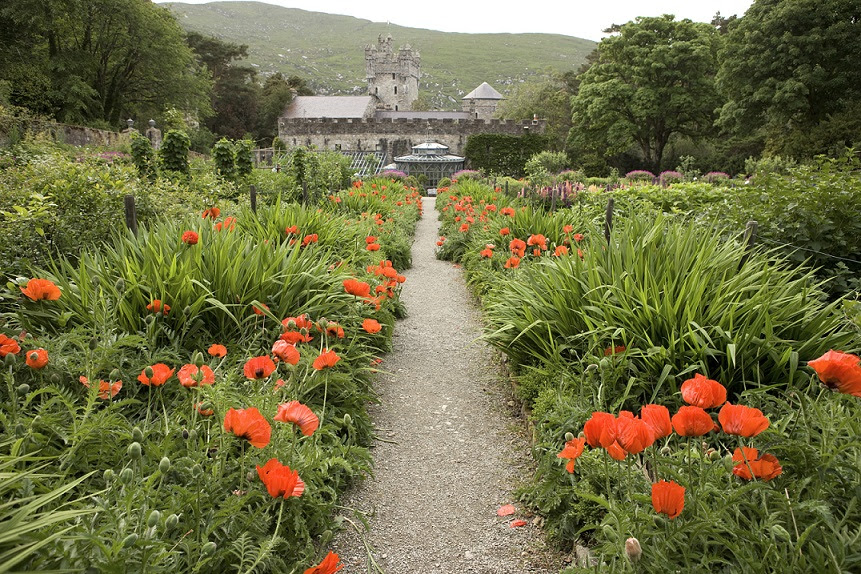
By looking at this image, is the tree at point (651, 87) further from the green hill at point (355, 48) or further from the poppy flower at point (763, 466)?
the green hill at point (355, 48)

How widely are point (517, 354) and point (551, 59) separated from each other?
13329cm

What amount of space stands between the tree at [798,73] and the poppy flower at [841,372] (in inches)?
880

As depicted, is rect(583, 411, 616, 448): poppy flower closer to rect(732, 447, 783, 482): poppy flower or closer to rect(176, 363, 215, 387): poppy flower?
rect(732, 447, 783, 482): poppy flower

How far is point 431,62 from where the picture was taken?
4550 inches

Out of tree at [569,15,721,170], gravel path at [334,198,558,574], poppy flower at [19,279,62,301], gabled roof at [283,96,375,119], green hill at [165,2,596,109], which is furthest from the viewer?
green hill at [165,2,596,109]

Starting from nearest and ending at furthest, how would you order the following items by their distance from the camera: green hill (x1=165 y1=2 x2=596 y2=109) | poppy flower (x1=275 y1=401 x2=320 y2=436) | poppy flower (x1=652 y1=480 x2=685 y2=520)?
poppy flower (x1=652 y1=480 x2=685 y2=520) < poppy flower (x1=275 y1=401 x2=320 y2=436) < green hill (x1=165 y1=2 x2=596 y2=109)

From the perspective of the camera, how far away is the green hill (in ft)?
334

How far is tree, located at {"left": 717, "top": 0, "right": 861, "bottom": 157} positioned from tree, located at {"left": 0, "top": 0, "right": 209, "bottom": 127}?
2591cm

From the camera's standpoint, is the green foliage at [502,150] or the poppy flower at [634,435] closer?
the poppy flower at [634,435]

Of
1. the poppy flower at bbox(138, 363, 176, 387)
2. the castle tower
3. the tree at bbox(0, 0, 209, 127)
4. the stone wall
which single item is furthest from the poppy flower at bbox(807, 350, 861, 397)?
the castle tower

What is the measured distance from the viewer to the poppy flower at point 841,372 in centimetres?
139

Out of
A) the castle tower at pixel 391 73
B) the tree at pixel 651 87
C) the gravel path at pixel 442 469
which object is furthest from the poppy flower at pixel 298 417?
the castle tower at pixel 391 73

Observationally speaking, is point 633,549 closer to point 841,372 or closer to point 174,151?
point 841,372

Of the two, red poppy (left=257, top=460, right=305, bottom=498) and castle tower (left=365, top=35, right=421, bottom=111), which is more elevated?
castle tower (left=365, top=35, right=421, bottom=111)
